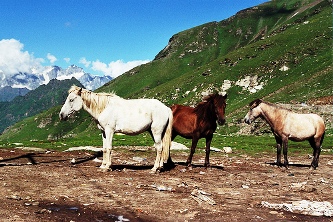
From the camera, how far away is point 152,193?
1165 centimetres

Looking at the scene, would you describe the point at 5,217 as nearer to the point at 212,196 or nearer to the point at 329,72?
the point at 212,196

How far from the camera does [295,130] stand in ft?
62.5

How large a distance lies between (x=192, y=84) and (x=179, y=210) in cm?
13063

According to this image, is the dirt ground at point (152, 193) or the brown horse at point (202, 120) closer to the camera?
the dirt ground at point (152, 193)

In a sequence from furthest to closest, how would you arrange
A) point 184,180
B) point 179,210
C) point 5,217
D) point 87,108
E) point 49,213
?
point 87,108 → point 184,180 → point 179,210 → point 49,213 → point 5,217

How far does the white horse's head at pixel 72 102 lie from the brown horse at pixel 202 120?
5.48 m

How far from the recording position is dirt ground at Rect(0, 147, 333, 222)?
30.1 ft

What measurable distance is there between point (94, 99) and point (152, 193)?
6525mm

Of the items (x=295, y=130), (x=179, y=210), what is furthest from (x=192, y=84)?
(x=179, y=210)

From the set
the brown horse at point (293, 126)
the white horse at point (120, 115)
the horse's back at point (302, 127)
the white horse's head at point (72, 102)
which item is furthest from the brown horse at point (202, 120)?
the white horse's head at point (72, 102)

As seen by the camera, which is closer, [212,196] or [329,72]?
[212,196]

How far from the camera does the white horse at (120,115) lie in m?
15.7

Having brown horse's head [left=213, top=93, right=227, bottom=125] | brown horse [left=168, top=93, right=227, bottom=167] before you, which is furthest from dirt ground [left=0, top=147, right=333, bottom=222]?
brown horse's head [left=213, top=93, right=227, bottom=125]

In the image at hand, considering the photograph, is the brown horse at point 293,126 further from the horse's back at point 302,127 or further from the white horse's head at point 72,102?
the white horse's head at point 72,102
